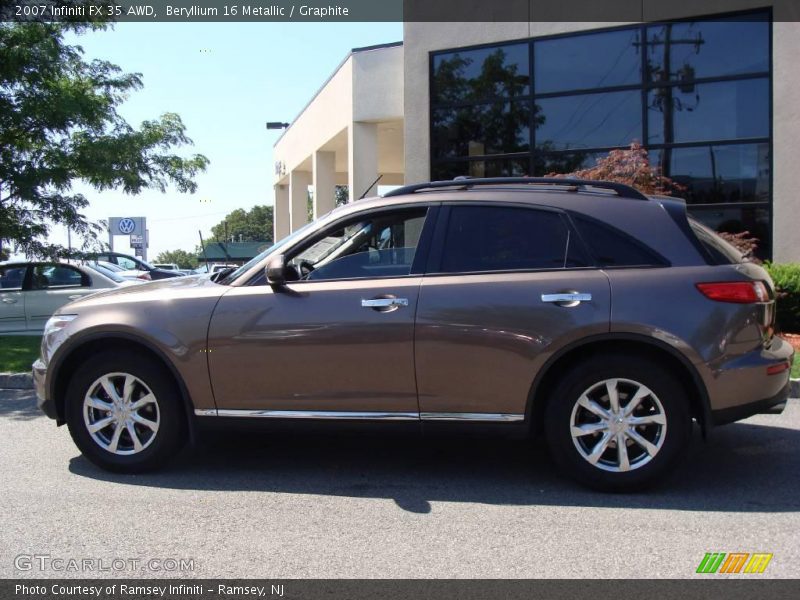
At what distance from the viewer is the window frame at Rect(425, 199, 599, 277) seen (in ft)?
15.7

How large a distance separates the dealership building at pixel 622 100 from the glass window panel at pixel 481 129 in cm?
2

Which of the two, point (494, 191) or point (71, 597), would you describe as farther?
point (494, 191)

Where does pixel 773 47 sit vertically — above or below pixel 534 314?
above

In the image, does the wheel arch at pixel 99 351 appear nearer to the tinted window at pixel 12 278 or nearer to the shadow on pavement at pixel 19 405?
the shadow on pavement at pixel 19 405

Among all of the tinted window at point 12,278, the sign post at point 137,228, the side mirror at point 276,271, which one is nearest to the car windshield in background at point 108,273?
the tinted window at point 12,278

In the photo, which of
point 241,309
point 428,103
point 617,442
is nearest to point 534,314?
point 617,442

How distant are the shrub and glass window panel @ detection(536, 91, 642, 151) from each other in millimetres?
3814

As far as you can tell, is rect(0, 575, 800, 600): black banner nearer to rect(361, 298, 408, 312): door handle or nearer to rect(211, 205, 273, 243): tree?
rect(361, 298, 408, 312): door handle

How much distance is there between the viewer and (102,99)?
37.3ft

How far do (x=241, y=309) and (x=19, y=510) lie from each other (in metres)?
1.73

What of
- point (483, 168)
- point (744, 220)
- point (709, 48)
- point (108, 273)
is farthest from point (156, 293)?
point (709, 48)

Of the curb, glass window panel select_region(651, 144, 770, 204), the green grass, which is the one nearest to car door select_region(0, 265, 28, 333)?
the green grass

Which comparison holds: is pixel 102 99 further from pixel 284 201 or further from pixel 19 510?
pixel 284 201

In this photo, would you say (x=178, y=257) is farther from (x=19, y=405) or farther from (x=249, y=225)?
(x=19, y=405)
